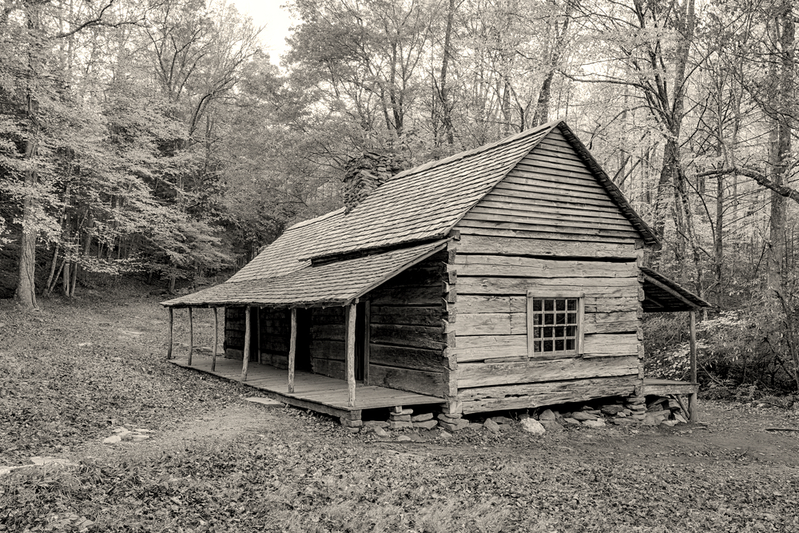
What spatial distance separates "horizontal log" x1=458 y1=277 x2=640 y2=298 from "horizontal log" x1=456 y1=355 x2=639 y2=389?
1.37 metres

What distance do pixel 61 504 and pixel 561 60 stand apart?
18344mm

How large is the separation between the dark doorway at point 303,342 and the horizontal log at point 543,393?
5888 mm

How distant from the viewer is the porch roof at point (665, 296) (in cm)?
1314

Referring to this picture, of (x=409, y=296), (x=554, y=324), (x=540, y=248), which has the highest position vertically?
(x=540, y=248)

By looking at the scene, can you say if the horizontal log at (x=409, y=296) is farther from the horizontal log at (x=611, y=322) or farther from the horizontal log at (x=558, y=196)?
the horizontal log at (x=611, y=322)

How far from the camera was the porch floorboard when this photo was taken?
1058 cm

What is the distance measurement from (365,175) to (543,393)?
9.33 m

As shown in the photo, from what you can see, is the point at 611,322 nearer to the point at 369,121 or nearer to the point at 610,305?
the point at 610,305

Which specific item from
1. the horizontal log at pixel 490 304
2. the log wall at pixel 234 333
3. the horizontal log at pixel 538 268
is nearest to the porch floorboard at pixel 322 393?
the horizontal log at pixel 490 304

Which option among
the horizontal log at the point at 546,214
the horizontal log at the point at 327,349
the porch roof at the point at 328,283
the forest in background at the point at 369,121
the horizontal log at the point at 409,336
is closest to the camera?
the porch roof at the point at 328,283

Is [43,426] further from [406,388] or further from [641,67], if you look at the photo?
[641,67]

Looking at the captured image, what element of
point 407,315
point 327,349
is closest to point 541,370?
point 407,315

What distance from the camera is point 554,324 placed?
39.9ft

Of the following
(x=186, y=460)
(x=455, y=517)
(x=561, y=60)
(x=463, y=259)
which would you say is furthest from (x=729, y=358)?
(x=186, y=460)
